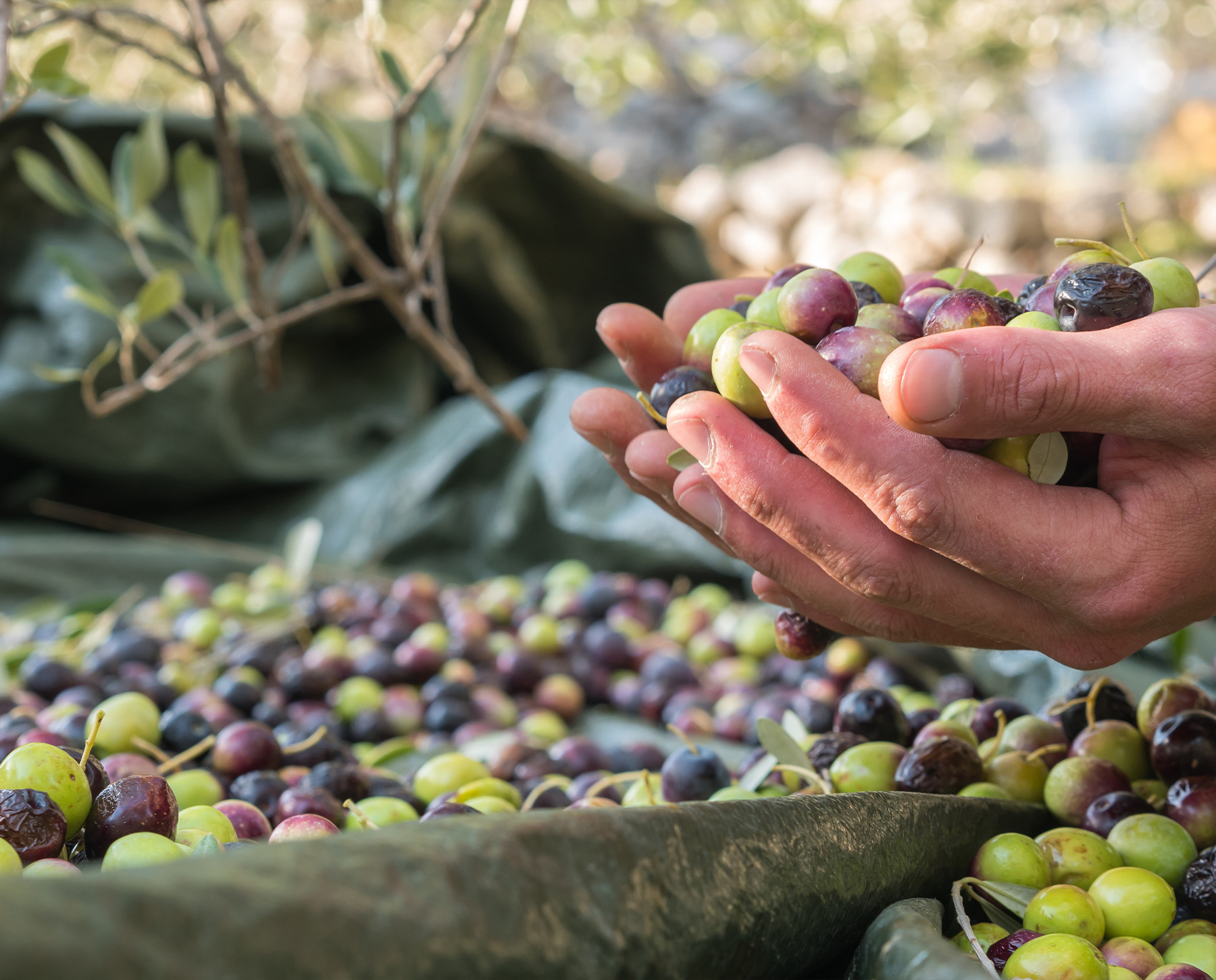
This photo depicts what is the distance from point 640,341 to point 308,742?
2.61 ft

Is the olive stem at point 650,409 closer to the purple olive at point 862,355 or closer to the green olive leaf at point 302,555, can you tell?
the purple olive at point 862,355

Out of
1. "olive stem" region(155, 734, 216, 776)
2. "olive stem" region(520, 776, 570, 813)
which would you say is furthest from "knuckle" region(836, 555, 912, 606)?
"olive stem" region(155, 734, 216, 776)

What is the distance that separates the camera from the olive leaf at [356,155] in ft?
7.41

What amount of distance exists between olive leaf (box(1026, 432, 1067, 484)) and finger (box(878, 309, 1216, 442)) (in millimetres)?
76

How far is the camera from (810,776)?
1.26 meters

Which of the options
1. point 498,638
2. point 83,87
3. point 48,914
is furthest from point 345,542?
point 48,914

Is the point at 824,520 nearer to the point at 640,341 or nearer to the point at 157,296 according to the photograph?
the point at 640,341

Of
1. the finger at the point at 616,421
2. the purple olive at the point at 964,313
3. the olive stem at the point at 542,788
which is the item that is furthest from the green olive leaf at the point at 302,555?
the purple olive at the point at 964,313

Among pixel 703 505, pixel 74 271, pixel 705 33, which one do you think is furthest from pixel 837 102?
pixel 703 505

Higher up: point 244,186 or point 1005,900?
point 244,186

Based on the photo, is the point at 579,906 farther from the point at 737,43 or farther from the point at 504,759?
the point at 737,43

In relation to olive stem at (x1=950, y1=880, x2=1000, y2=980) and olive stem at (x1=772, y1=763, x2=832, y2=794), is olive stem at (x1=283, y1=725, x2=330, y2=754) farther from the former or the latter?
olive stem at (x1=950, y1=880, x2=1000, y2=980)

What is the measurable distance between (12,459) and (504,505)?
6.51 ft

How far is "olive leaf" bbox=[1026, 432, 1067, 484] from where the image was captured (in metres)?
0.96
